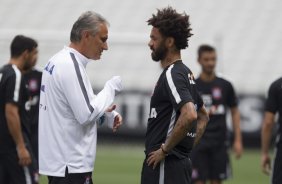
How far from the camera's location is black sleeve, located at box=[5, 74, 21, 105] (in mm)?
8078

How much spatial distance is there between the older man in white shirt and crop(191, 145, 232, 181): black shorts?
14.1 ft

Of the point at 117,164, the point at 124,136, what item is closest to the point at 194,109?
the point at 117,164

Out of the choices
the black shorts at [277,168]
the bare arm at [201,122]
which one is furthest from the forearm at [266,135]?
the bare arm at [201,122]

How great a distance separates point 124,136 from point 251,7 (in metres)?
6.85

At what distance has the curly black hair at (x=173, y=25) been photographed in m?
6.13

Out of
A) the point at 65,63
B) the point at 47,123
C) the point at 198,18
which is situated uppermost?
the point at 198,18

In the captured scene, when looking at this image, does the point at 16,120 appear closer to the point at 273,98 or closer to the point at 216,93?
the point at 273,98

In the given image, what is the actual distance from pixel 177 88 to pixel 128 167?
334 inches

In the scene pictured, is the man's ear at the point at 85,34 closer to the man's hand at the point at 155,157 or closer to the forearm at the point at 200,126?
the man's hand at the point at 155,157

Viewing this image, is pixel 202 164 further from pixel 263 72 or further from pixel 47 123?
pixel 263 72

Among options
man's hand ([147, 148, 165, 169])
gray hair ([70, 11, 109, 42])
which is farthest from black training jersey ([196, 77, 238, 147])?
gray hair ([70, 11, 109, 42])

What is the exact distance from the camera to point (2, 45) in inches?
680

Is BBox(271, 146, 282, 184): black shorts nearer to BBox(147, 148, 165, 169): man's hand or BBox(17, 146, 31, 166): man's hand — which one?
Result: BBox(147, 148, 165, 169): man's hand

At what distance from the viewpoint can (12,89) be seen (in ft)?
26.5
